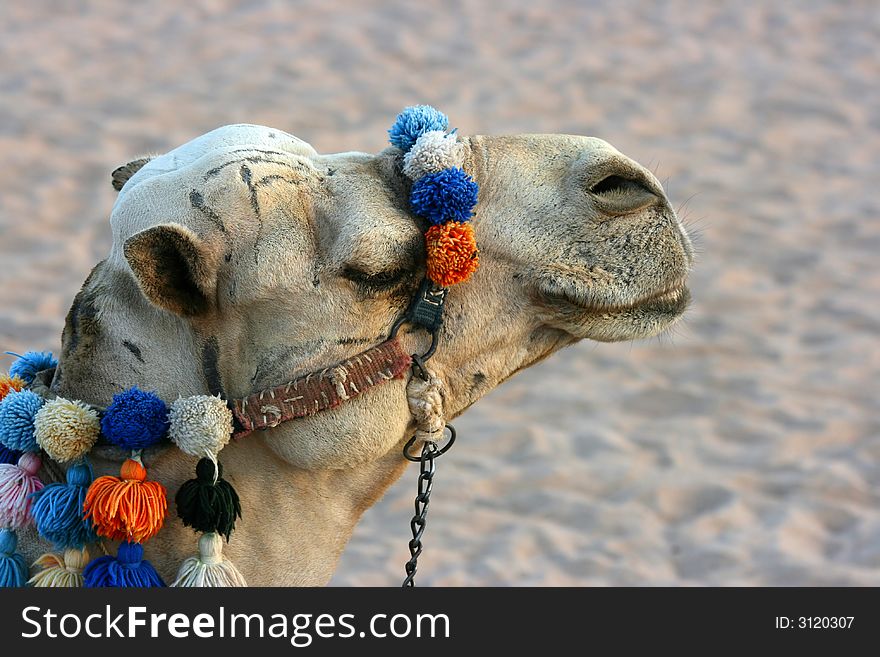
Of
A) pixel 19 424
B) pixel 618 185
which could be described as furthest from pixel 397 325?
pixel 19 424

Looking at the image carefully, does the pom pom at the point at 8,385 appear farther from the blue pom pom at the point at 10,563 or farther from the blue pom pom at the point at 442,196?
the blue pom pom at the point at 442,196

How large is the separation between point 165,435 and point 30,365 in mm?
579

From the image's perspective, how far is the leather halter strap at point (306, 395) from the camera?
2363mm

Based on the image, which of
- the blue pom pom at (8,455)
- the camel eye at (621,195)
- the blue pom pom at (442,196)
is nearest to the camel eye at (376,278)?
the blue pom pom at (442,196)

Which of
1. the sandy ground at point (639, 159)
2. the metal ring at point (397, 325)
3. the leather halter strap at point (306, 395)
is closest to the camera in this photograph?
the leather halter strap at point (306, 395)

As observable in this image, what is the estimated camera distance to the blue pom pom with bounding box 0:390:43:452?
7.96ft

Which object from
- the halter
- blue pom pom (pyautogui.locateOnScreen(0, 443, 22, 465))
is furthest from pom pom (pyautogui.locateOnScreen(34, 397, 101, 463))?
blue pom pom (pyautogui.locateOnScreen(0, 443, 22, 465))

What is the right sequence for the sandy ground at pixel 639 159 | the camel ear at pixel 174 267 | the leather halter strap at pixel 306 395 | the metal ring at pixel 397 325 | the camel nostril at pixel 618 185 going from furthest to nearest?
1. the sandy ground at pixel 639 159
2. the camel nostril at pixel 618 185
3. the metal ring at pixel 397 325
4. the leather halter strap at pixel 306 395
5. the camel ear at pixel 174 267

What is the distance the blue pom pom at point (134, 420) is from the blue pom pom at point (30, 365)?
478 millimetres

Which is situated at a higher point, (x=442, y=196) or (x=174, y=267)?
(x=442, y=196)

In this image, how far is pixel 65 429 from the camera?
233cm

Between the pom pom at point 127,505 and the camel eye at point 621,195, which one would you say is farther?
the camel eye at point 621,195

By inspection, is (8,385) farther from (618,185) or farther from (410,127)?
(618,185)

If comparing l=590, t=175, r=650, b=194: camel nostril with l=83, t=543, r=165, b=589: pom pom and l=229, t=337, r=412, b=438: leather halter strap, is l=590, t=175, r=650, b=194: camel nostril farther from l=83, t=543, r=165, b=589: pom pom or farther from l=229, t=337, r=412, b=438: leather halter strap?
l=83, t=543, r=165, b=589: pom pom
